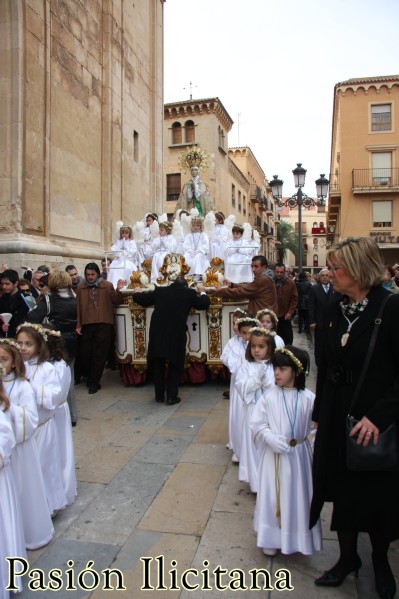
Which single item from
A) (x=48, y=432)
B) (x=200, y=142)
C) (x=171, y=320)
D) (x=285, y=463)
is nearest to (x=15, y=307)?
(x=171, y=320)

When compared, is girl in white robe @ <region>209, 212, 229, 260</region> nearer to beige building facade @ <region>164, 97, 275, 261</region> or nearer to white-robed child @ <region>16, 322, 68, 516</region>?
white-robed child @ <region>16, 322, 68, 516</region>

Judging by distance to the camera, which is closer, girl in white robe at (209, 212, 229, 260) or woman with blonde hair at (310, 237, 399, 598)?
woman with blonde hair at (310, 237, 399, 598)

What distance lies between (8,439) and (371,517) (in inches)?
87.4

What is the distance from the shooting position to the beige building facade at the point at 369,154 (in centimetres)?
3538

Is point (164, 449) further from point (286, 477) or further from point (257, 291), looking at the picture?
point (257, 291)

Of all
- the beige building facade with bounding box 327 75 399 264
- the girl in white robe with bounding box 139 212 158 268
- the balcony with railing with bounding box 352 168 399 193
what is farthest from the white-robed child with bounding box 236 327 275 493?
the balcony with railing with bounding box 352 168 399 193

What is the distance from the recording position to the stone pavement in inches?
122

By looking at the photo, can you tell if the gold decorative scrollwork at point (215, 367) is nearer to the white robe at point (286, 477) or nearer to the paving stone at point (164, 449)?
the paving stone at point (164, 449)

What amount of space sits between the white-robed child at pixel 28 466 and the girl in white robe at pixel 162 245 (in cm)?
636

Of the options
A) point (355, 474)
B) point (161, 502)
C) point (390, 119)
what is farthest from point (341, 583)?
point (390, 119)

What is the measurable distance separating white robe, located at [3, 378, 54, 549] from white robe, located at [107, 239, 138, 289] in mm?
6671

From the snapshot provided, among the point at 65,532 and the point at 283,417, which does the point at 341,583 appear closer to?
the point at 283,417

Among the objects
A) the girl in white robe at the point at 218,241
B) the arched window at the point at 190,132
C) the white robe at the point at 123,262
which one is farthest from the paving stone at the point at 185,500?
the arched window at the point at 190,132

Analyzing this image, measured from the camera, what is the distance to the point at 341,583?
2.97m
